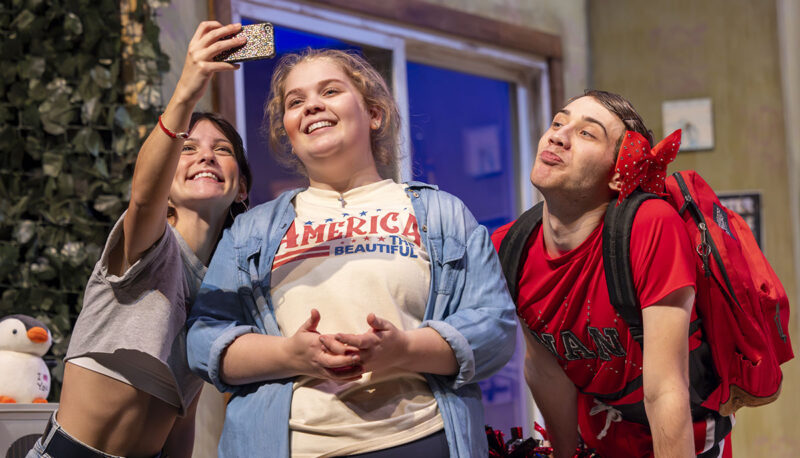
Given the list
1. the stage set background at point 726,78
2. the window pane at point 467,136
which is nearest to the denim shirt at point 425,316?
the window pane at point 467,136

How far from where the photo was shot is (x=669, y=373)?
184 cm

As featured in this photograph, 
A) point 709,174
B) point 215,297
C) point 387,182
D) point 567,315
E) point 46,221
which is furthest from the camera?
point 709,174

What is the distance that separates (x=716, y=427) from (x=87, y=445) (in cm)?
141

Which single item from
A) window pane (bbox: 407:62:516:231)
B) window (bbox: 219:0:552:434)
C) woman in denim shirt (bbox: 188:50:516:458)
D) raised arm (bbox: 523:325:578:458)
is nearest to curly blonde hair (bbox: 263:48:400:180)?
woman in denim shirt (bbox: 188:50:516:458)

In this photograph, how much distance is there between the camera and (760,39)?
4805 mm

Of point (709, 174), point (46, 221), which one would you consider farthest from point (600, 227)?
point (709, 174)

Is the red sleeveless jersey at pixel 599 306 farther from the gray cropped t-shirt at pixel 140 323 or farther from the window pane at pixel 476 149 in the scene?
the window pane at pixel 476 149

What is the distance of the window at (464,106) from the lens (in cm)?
395

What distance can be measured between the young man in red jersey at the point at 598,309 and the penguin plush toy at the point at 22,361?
1.27 metres

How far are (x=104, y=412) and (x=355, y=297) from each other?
592 mm

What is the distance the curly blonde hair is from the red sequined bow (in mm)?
516

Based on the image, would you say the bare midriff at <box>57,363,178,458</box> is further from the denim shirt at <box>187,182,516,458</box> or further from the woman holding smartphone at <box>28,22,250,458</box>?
the denim shirt at <box>187,182,516,458</box>

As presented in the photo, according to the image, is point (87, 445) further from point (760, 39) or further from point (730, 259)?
point (760, 39)

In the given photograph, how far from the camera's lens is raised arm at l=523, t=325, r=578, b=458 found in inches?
86.4
